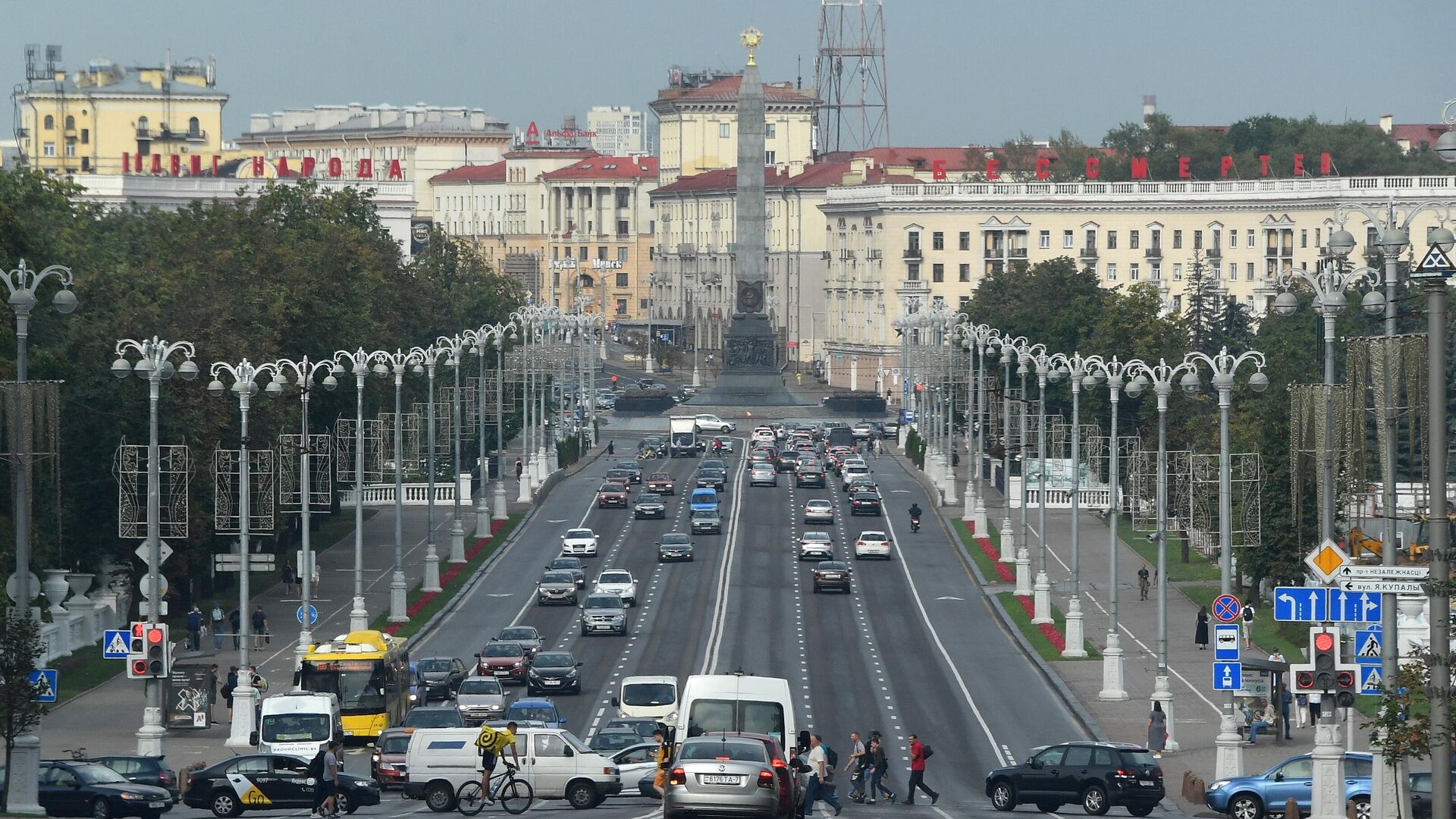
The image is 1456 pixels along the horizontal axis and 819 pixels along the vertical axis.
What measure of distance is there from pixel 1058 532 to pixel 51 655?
4980cm

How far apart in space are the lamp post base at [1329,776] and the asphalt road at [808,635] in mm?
6815

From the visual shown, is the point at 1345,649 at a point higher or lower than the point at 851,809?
higher

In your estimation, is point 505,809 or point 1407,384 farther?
point 505,809

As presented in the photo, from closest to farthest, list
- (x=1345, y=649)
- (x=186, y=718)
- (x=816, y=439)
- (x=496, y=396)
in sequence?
1. (x=1345, y=649)
2. (x=186, y=718)
3. (x=496, y=396)
4. (x=816, y=439)

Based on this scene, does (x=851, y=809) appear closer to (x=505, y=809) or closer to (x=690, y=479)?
(x=505, y=809)

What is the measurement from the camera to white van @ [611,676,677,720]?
5991cm

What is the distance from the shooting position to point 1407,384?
122ft

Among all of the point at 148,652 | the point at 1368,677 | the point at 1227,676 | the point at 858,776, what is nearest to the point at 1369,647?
the point at 1368,677

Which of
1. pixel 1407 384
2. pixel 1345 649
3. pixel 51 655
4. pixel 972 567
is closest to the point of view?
pixel 1407 384

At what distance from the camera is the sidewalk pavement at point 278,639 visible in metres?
59.3

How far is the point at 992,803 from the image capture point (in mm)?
50312

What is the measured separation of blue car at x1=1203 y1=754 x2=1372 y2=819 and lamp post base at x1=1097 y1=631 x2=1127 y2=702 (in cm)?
1840

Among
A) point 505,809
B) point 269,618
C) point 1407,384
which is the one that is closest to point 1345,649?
point 1407,384

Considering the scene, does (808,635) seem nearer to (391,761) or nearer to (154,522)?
(154,522)
